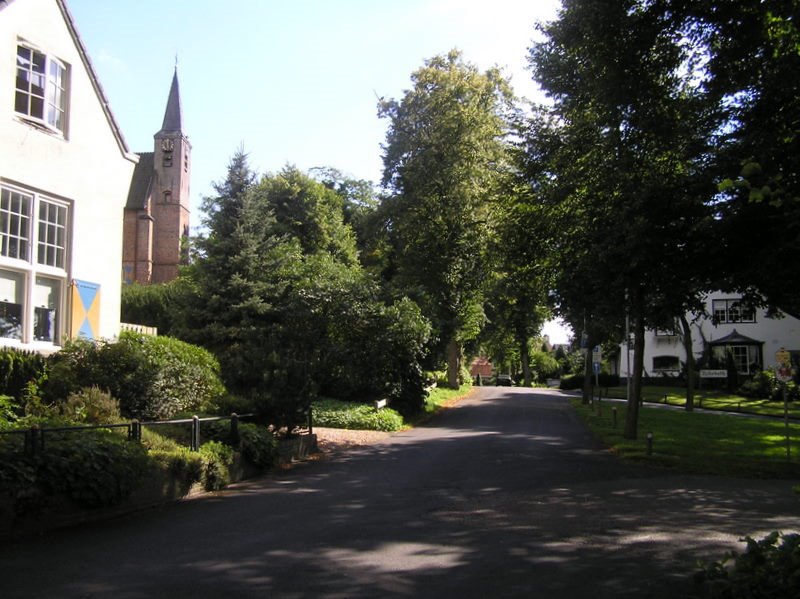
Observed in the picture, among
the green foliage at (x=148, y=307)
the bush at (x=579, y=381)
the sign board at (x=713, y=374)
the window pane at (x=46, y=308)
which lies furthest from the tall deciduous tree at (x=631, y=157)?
the bush at (x=579, y=381)

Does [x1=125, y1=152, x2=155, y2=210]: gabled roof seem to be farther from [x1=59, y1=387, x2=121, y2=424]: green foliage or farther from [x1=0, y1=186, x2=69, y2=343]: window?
[x1=59, y1=387, x2=121, y2=424]: green foliage

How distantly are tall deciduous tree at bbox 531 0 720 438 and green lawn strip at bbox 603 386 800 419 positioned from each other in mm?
22934

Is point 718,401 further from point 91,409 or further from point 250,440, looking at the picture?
point 91,409

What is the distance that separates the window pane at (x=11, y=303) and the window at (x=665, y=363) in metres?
56.0

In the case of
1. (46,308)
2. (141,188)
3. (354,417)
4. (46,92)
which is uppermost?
(141,188)

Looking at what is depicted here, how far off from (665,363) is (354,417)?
46529 millimetres

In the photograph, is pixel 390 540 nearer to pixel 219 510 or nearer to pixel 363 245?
pixel 219 510

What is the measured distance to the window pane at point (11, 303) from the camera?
1505cm

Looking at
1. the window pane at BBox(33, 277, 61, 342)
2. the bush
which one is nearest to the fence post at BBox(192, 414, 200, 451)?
the window pane at BBox(33, 277, 61, 342)

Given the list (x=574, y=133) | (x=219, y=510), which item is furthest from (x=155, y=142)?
(x=219, y=510)

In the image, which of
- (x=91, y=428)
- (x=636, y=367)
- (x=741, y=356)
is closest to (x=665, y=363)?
(x=741, y=356)

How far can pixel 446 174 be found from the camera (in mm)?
36906

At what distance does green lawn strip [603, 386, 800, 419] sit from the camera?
39.1 metres

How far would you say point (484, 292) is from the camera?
4150 cm
